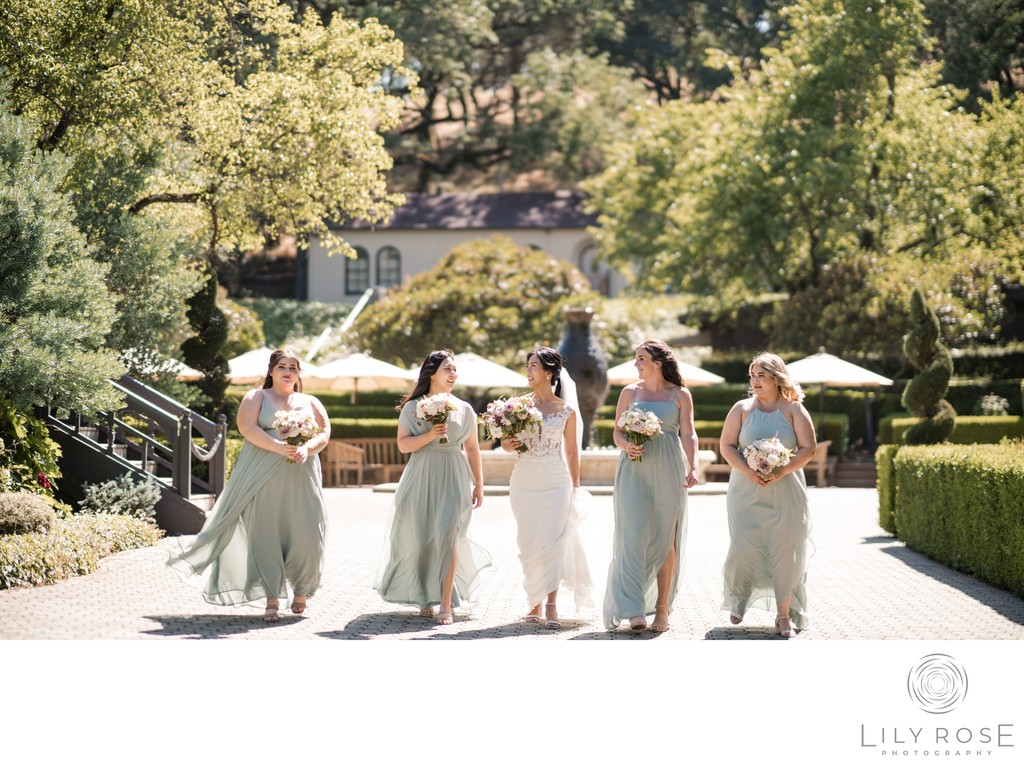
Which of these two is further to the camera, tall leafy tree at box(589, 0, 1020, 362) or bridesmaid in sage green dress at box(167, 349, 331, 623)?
tall leafy tree at box(589, 0, 1020, 362)

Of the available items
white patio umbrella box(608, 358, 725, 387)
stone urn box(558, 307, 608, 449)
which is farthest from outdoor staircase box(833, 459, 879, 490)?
stone urn box(558, 307, 608, 449)

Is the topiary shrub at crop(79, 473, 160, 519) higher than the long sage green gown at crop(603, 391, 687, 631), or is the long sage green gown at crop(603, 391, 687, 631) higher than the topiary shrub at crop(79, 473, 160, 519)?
the long sage green gown at crop(603, 391, 687, 631)

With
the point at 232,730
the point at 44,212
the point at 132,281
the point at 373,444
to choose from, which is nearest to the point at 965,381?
the point at 373,444

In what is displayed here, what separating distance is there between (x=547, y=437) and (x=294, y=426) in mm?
1832

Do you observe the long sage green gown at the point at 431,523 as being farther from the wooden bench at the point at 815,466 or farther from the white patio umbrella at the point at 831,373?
the white patio umbrella at the point at 831,373

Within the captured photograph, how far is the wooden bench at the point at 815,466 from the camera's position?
26.9 metres

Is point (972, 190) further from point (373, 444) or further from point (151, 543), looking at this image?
point (151, 543)

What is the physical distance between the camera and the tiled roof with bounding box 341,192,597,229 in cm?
5228

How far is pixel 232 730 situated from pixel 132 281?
10.1m

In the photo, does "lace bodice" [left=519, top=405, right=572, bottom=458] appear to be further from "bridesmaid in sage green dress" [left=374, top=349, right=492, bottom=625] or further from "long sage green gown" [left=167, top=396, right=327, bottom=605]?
"long sage green gown" [left=167, top=396, right=327, bottom=605]

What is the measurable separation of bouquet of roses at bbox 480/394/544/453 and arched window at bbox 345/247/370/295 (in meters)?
43.3

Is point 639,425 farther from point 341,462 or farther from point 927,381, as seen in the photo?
point 341,462

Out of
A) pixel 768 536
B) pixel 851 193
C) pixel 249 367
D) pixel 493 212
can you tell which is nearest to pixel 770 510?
pixel 768 536

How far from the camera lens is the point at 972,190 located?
34469 millimetres
